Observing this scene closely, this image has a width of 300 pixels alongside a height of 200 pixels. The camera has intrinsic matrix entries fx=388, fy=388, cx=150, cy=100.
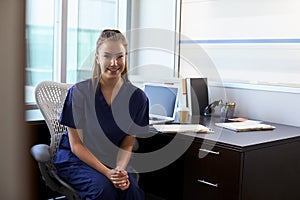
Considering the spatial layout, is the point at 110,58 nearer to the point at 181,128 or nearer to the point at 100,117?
the point at 100,117

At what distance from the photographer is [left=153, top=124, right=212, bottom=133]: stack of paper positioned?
6.89 feet

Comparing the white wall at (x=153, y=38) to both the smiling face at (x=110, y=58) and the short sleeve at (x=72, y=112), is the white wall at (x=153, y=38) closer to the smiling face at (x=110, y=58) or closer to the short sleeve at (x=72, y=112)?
the smiling face at (x=110, y=58)

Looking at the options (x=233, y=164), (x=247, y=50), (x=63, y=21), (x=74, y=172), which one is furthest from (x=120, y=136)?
(x=247, y=50)

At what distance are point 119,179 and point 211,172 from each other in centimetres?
47

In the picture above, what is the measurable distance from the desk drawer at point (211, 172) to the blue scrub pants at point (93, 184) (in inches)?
11.8

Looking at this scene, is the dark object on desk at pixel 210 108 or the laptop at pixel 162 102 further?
the dark object on desk at pixel 210 108

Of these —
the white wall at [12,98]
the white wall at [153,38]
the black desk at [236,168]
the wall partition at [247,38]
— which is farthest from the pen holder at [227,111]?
the white wall at [12,98]

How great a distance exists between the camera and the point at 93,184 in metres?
1.78

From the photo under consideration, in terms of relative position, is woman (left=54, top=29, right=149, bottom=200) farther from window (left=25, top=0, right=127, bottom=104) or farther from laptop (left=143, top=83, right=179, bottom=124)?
window (left=25, top=0, right=127, bottom=104)

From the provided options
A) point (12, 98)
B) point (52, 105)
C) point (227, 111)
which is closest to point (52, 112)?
point (52, 105)

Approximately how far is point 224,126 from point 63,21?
125cm

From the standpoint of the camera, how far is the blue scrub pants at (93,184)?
5.80 feet

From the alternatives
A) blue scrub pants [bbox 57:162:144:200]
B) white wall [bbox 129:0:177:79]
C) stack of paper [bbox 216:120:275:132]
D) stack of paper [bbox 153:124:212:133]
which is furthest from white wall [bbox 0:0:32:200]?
white wall [bbox 129:0:177:79]

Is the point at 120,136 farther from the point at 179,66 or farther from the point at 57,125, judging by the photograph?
the point at 179,66
